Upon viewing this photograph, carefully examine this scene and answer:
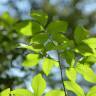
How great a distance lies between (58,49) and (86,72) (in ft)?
0.50

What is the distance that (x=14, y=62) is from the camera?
3.13m

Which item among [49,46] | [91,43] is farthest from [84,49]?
[49,46]

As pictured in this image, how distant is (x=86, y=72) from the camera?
135 cm

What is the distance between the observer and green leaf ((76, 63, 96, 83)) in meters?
1.33

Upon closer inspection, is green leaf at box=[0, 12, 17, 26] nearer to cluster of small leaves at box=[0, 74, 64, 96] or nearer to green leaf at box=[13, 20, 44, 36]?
green leaf at box=[13, 20, 44, 36]

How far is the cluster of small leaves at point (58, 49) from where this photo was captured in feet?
4.26

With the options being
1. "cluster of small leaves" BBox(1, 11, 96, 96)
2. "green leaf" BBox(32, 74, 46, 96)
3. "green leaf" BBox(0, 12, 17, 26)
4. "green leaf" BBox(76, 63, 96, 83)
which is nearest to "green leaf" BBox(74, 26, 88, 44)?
"cluster of small leaves" BBox(1, 11, 96, 96)

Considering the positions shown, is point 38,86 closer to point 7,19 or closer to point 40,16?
point 40,16

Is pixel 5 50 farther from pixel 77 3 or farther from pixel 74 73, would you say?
pixel 77 3

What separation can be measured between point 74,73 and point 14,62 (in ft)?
5.89

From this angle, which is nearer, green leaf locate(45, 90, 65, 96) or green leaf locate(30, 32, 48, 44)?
green leaf locate(45, 90, 65, 96)

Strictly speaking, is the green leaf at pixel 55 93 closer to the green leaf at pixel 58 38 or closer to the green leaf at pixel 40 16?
the green leaf at pixel 58 38

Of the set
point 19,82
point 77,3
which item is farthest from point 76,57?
point 77,3

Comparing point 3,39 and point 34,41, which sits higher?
point 3,39
